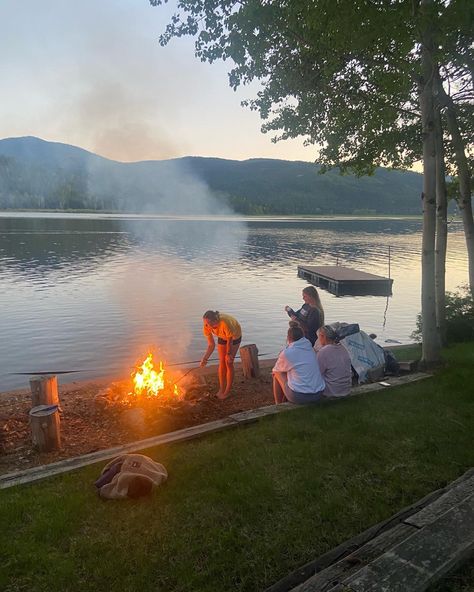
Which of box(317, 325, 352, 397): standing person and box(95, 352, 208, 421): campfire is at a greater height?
box(317, 325, 352, 397): standing person

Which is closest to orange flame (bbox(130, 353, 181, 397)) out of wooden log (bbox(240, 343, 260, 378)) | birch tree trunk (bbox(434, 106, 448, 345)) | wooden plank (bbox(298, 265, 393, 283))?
wooden log (bbox(240, 343, 260, 378))

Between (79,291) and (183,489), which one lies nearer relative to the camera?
(183,489)

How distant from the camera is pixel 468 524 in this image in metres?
4.21

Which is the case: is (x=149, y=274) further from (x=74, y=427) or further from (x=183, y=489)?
(x=183, y=489)

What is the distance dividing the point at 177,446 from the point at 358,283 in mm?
29775

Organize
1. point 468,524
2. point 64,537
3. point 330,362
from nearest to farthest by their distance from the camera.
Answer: point 468,524 < point 64,537 < point 330,362

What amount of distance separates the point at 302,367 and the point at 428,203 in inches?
186

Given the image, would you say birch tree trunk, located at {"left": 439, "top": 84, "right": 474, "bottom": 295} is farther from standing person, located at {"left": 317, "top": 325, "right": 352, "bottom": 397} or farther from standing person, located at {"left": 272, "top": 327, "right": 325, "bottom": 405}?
standing person, located at {"left": 272, "top": 327, "right": 325, "bottom": 405}

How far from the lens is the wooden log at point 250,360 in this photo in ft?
39.2

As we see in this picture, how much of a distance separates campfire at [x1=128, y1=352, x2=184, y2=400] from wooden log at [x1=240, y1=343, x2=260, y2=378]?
89.1 inches

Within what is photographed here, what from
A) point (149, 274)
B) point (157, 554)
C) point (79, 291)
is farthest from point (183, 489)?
point (149, 274)

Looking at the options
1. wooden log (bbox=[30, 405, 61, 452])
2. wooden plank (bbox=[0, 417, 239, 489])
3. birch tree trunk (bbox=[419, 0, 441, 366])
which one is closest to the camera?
wooden plank (bbox=[0, 417, 239, 489])

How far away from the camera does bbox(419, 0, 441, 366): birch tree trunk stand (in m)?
9.52

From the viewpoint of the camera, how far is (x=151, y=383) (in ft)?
32.3
